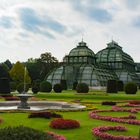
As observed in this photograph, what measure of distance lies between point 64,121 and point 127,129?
7.81ft

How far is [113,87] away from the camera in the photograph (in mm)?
44375

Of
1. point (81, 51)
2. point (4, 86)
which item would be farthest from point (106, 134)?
point (81, 51)

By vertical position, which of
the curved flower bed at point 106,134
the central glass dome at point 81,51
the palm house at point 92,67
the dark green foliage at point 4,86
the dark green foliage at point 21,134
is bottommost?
the curved flower bed at point 106,134

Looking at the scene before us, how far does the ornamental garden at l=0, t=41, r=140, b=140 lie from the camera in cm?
1156

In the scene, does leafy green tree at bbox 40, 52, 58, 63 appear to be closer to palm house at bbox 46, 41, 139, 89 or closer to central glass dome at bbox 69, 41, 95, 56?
palm house at bbox 46, 41, 139, 89

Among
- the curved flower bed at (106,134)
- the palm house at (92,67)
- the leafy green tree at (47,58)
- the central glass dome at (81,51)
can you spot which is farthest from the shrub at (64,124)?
the leafy green tree at (47,58)

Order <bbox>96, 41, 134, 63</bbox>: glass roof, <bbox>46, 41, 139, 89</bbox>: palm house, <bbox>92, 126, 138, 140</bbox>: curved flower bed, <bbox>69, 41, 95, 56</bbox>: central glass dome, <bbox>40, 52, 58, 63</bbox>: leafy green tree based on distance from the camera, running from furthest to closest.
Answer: <bbox>40, 52, 58, 63</bbox>: leafy green tree
<bbox>96, 41, 134, 63</bbox>: glass roof
<bbox>69, 41, 95, 56</bbox>: central glass dome
<bbox>46, 41, 139, 89</bbox>: palm house
<bbox>92, 126, 138, 140</bbox>: curved flower bed

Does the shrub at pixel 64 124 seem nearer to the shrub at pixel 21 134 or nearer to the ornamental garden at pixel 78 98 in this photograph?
the ornamental garden at pixel 78 98

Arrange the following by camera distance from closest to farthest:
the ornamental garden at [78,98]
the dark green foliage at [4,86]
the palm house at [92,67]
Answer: the ornamental garden at [78,98], the dark green foliage at [4,86], the palm house at [92,67]

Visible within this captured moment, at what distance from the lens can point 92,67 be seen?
6000cm

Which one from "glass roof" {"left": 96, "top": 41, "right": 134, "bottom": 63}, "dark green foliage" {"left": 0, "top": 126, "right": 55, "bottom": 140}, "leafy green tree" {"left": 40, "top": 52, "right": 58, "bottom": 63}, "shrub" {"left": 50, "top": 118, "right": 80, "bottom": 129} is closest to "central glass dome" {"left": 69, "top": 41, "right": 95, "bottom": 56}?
"glass roof" {"left": 96, "top": 41, "right": 134, "bottom": 63}

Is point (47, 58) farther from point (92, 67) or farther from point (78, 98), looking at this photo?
point (78, 98)

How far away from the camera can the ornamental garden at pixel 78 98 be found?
1156 centimetres

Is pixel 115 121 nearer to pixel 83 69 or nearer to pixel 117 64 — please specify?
pixel 83 69
